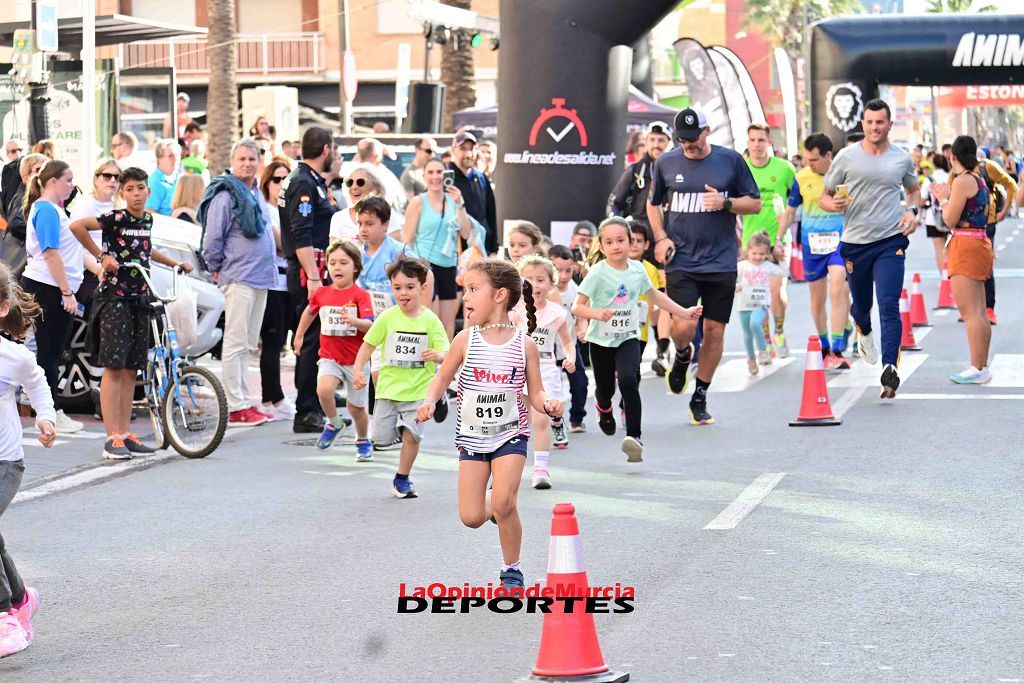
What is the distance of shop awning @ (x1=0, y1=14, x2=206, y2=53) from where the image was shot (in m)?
19.7

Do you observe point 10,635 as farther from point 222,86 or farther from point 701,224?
point 222,86

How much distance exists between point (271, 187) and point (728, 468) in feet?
17.9

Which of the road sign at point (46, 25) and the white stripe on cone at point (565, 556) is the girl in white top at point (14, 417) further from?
the road sign at point (46, 25)

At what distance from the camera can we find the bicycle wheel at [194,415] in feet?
36.7

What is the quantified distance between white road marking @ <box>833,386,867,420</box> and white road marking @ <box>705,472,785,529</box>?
2.58 metres

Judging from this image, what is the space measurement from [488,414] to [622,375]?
12.3 ft

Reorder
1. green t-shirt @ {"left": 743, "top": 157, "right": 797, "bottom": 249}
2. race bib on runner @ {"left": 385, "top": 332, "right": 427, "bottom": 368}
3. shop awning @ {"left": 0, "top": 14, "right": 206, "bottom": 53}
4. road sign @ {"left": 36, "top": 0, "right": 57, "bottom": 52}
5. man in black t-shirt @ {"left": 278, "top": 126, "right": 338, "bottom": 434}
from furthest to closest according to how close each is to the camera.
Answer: shop awning @ {"left": 0, "top": 14, "right": 206, "bottom": 53}, road sign @ {"left": 36, "top": 0, "right": 57, "bottom": 52}, green t-shirt @ {"left": 743, "top": 157, "right": 797, "bottom": 249}, man in black t-shirt @ {"left": 278, "top": 126, "right": 338, "bottom": 434}, race bib on runner @ {"left": 385, "top": 332, "right": 427, "bottom": 368}

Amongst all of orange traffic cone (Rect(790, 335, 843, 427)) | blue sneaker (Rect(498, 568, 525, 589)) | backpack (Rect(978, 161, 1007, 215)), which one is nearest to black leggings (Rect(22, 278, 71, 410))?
orange traffic cone (Rect(790, 335, 843, 427))

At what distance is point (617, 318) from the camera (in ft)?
35.2

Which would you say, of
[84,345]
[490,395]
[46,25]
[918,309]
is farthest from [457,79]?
[490,395]

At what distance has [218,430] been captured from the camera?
36.8 ft

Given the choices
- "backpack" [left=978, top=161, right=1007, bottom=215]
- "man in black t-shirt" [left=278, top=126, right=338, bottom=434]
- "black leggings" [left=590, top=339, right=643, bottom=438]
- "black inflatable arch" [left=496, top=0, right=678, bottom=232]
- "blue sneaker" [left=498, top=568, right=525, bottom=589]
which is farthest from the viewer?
"black inflatable arch" [left=496, top=0, right=678, bottom=232]

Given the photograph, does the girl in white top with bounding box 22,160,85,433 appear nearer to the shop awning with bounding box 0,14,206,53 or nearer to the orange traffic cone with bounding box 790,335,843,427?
the orange traffic cone with bounding box 790,335,843,427

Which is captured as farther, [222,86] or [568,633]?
[222,86]
